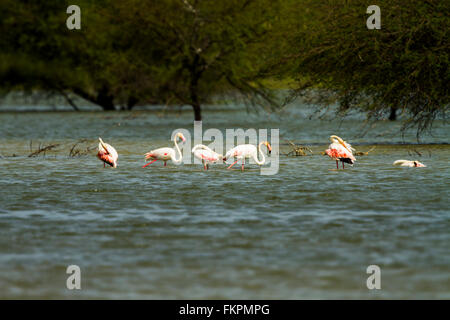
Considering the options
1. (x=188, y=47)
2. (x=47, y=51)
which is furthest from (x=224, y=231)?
(x=47, y=51)

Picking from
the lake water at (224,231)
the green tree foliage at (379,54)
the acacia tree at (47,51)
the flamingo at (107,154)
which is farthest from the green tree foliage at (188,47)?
the lake water at (224,231)

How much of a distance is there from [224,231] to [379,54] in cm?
1149

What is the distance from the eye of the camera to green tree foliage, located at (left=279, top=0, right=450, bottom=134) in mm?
19328

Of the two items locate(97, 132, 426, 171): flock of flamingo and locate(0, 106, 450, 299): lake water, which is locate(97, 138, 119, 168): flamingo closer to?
locate(97, 132, 426, 171): flock of flamingo

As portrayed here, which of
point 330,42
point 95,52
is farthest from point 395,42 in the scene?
point 95,52

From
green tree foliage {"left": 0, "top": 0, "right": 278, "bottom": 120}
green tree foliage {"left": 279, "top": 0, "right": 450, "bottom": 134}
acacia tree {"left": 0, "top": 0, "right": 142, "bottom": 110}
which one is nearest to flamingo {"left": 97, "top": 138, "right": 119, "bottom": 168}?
green tree foliage {"left": 279, "top": 0, "right": 450, "bottom": 134}

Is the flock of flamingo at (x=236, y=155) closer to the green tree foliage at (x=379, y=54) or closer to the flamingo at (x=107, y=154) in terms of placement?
the flamingo at (x=107, y=154)

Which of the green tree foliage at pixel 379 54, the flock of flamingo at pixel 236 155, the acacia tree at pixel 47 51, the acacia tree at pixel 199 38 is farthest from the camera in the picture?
the acacia tree at pixel 47 51

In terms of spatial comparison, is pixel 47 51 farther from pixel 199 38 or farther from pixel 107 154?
pixel 107 154

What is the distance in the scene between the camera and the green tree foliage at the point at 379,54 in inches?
761

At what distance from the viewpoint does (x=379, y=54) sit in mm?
20000

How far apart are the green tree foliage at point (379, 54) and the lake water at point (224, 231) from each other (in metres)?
2.97

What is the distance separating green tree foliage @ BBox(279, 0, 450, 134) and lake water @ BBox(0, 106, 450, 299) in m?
2.97
